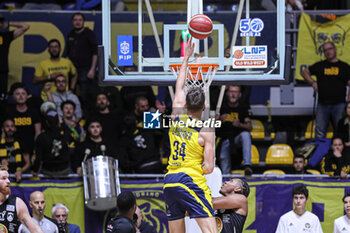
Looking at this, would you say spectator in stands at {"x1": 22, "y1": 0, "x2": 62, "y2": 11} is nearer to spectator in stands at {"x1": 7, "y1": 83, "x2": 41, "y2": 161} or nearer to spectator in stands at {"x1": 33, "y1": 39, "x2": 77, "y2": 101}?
spectator in stands at {"x1": 33, "y1": 39, "x2": 77, "y2": 101}

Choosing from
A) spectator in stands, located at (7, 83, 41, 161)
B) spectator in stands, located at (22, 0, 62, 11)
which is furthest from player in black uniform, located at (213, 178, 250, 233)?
spectator in stands, located at (22, 0, 62, 11)

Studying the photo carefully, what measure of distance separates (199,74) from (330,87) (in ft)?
16.8

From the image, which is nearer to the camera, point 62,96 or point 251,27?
point 251,27

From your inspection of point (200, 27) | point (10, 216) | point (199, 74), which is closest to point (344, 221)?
point (199, 74)

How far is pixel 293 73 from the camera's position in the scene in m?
14.8

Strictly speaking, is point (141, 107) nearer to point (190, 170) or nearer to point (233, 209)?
point (233, 209)

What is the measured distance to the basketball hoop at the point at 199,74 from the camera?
29.7 feet

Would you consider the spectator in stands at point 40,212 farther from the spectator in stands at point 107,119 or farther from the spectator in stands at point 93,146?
the spectator in stands at point 107,119

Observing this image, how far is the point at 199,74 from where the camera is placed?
922cm

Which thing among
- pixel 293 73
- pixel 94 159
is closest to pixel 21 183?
pixel 94 159

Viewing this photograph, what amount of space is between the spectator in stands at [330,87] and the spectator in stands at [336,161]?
972 mm

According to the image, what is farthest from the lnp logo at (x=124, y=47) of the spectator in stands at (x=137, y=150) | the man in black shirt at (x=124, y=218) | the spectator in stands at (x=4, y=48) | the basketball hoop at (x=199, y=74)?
the spectator in stands at (x=4, y=48)

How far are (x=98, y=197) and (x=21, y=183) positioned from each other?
4.25 feet

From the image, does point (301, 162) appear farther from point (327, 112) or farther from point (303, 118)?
point (303, 118)
